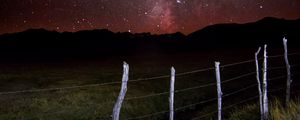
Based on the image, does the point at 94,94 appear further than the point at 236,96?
Yes

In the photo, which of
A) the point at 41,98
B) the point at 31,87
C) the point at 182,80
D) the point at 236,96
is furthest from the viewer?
the point at 182,80

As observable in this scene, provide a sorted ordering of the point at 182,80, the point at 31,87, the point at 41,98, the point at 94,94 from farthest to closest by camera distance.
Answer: the point at 182,80 → the point at 31,87 → the point at 94,94 → the point at 41,98

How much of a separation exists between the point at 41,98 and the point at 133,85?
9274 mm

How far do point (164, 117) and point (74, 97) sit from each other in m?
7.39

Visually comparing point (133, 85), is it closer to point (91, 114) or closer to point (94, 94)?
point (94, 94)

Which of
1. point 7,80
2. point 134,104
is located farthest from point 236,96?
point 7,80

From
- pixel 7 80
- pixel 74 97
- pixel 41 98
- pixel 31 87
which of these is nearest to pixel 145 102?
pixel 74 97

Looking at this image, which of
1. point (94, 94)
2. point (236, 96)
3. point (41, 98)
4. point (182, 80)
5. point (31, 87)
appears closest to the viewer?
point (236, 96)

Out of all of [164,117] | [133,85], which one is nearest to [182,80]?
[133,85]

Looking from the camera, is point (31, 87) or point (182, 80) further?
point (182, 80)

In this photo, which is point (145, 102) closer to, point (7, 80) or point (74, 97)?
point (74, 97)

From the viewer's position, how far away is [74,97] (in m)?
24.8

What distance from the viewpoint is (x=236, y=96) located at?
74.9 feet

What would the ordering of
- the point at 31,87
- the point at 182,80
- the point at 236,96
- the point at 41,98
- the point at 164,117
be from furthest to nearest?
1. the point at 182,80
2. the point at 31,87
3. the point at 41,98
4. the point at 236,96
5. the point at 164,117
